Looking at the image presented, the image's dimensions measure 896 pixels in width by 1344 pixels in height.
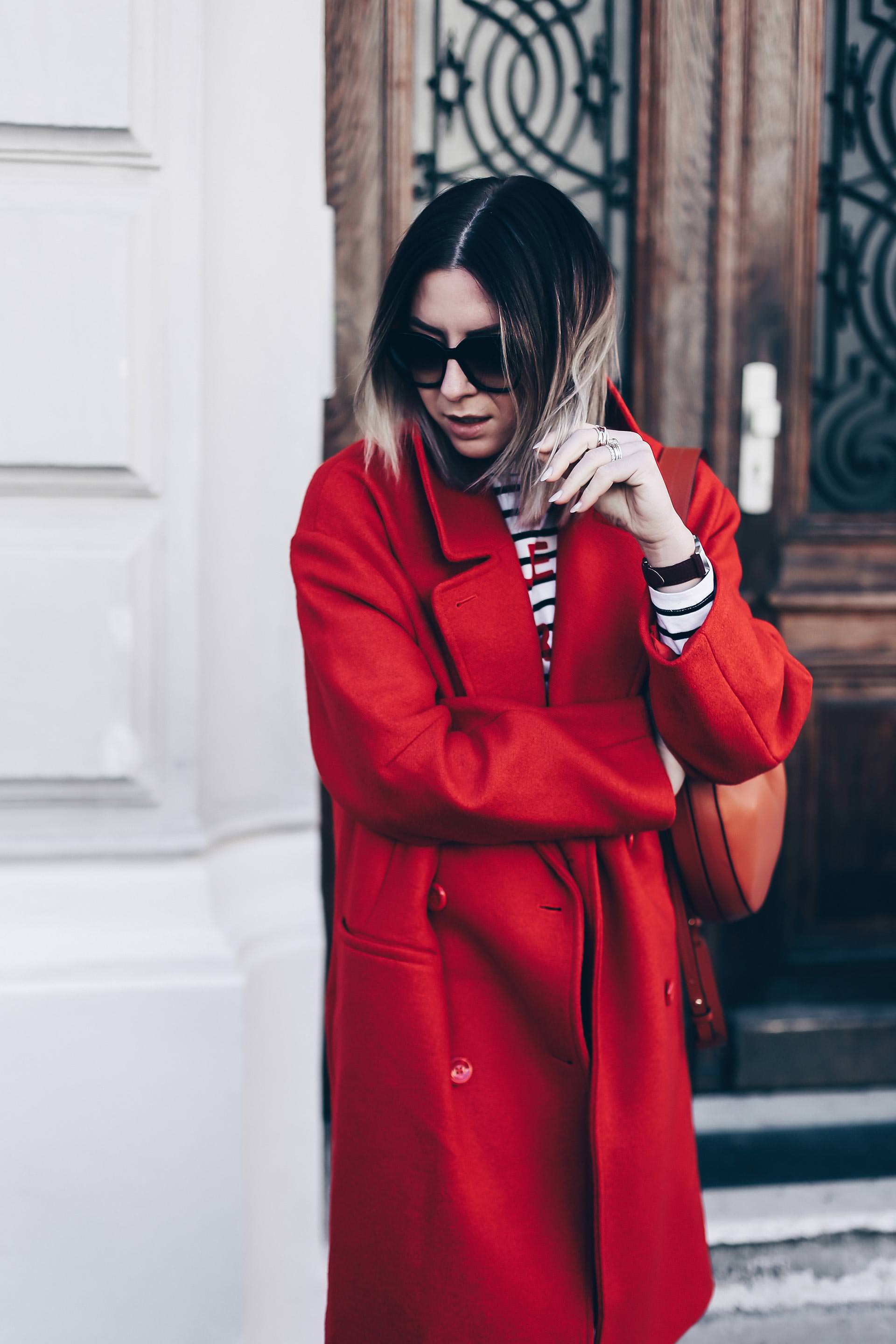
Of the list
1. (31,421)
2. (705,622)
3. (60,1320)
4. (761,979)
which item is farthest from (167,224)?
(761,979)

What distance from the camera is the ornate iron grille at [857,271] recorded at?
7.62 feet

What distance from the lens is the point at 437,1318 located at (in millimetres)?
1352

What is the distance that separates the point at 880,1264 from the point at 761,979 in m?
0.59

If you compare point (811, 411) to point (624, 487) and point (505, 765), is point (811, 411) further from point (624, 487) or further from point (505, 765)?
point (505, 765)

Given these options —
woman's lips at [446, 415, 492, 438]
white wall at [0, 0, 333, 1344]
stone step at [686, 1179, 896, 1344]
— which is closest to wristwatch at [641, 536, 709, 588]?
woman's lips at [446, 415, 492, 438]

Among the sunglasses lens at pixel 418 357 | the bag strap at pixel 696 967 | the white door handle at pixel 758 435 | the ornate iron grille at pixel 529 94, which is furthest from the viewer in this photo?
the white door handle at pixel 758 435

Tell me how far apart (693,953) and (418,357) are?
2.92 feet

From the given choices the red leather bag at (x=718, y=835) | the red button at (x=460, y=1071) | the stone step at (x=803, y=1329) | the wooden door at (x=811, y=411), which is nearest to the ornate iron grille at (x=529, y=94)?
the wooden door at (x=811, y=411)

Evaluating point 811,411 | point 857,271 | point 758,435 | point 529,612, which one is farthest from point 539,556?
point 857,271

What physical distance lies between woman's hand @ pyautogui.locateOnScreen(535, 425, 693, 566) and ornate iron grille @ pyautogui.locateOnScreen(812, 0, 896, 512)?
4.53 feet

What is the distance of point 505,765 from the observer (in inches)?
48.8

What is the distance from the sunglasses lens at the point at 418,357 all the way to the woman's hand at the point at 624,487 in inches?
6.6

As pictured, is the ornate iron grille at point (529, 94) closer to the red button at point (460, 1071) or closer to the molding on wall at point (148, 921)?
the molding on wall at point (148, 921)

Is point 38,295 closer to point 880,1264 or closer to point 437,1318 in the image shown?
point 437,1318
